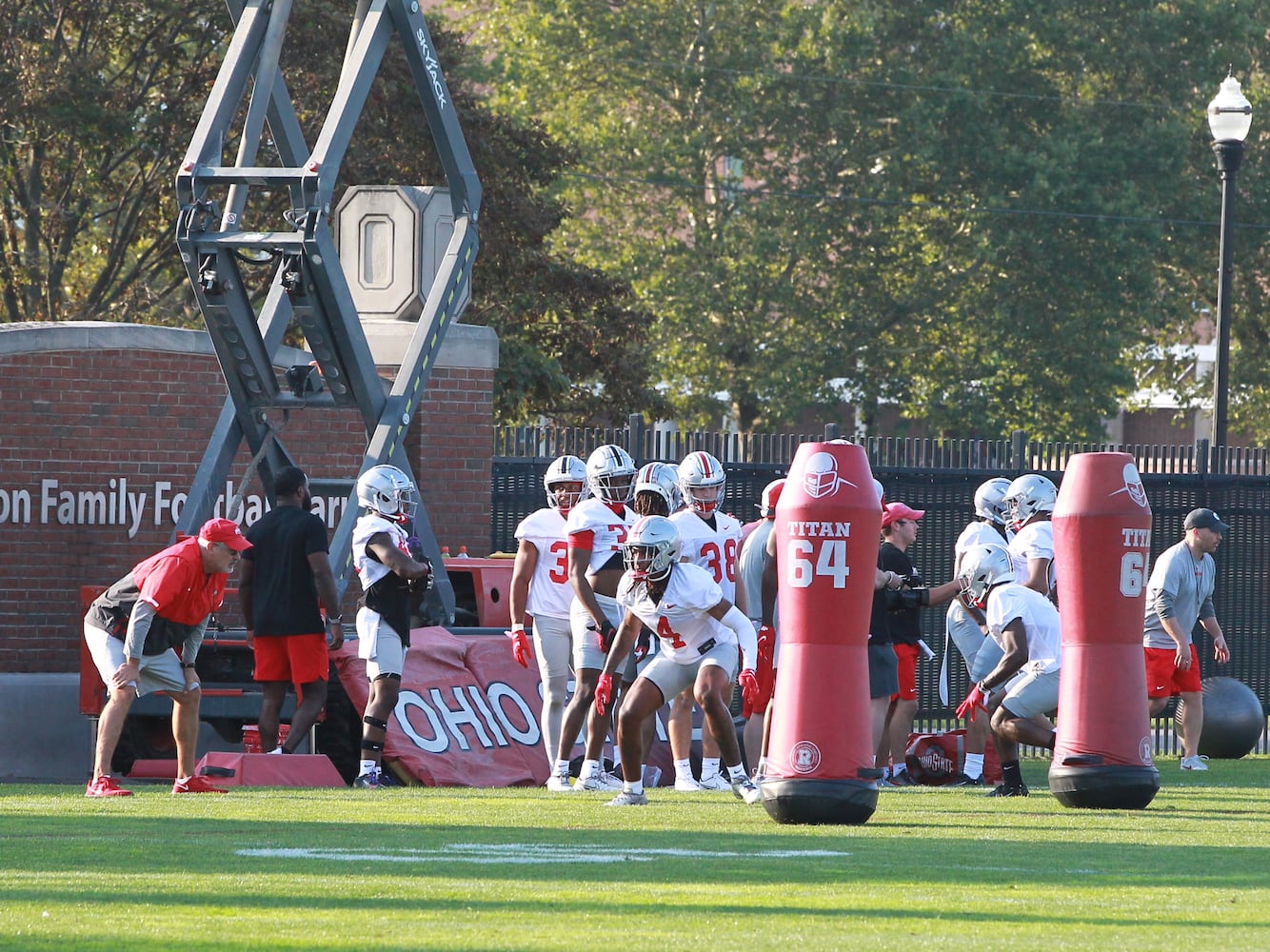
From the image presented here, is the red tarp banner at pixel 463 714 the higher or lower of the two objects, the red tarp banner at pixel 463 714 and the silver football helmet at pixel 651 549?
the lower

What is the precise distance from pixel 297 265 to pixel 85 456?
273cm

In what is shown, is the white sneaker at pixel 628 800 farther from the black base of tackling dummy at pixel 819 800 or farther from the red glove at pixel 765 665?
the red glove at pixel 765 665

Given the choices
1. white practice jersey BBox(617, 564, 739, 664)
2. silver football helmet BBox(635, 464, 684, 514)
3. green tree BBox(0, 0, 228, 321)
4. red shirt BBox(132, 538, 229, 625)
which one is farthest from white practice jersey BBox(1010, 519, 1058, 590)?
green tree BBox(0, 0, 228, 321)

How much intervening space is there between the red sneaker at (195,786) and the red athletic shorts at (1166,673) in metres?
7.08

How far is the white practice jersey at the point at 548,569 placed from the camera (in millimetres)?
14047

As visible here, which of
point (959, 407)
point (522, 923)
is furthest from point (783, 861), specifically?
point (959, 407)

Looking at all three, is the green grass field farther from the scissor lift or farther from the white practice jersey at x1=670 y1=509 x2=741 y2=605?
the scissor lift

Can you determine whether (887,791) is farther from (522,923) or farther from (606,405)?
(606,405)

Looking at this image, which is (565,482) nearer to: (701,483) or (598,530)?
(598,530)

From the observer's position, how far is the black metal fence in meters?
18.7

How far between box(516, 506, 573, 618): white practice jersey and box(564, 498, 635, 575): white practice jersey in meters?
0.42

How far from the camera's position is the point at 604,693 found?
40.3 ft

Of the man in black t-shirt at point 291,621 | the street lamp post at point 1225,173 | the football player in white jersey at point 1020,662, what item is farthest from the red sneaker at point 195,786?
the street lamp post at point 1225,173

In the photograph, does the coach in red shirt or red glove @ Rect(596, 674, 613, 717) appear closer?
red glove @ Rect(596, 674, 613, 717)
